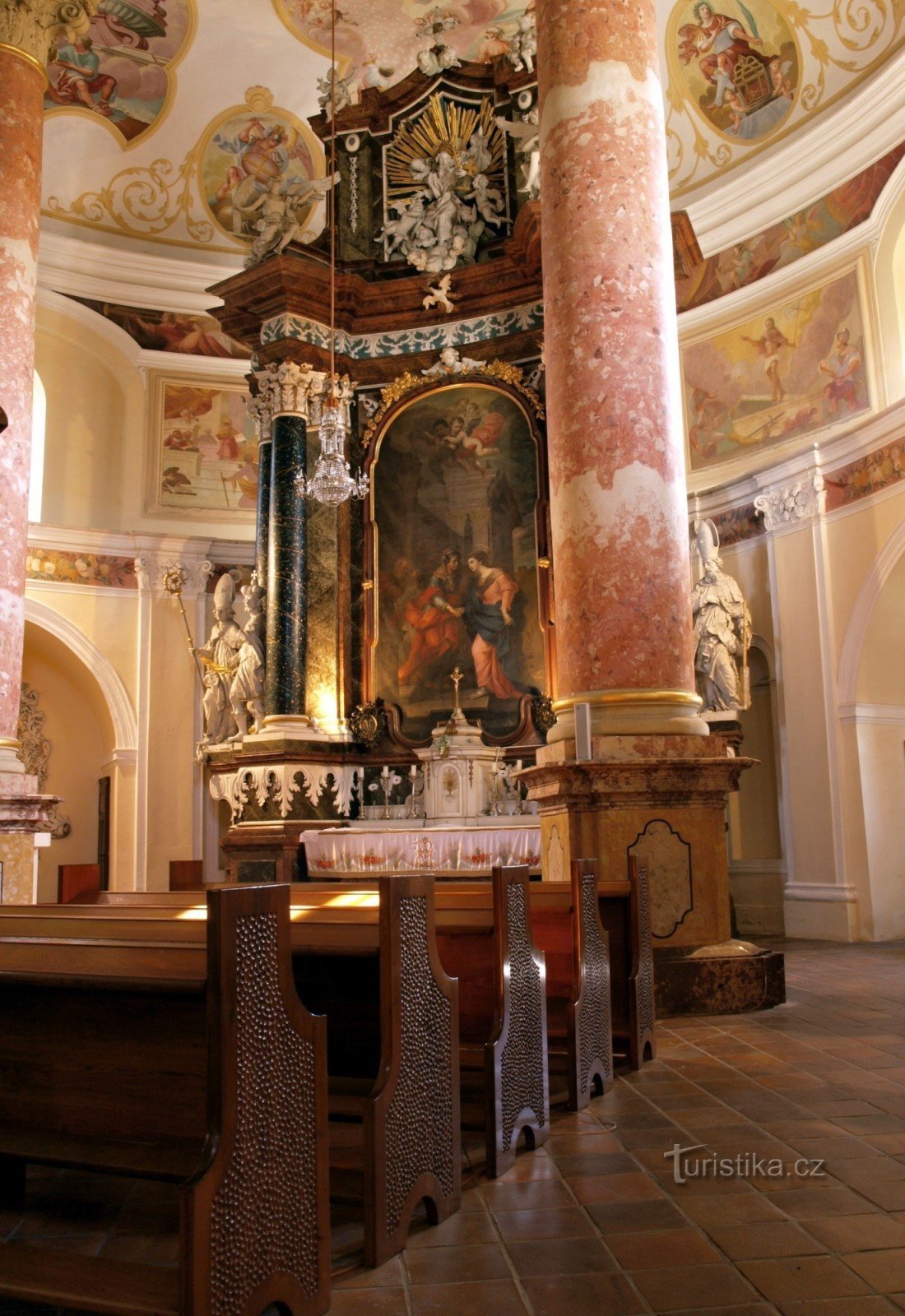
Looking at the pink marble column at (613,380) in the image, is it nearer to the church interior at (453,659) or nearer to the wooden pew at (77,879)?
the church interior at (453,659)

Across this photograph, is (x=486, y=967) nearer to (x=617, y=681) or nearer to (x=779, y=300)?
(x=617, y=681)

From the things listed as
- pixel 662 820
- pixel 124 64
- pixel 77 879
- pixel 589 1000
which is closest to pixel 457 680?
pixel 77 879

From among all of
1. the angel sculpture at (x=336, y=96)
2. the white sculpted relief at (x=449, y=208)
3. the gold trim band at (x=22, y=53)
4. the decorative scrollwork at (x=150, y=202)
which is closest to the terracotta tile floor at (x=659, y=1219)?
the gold trim band at (x=22, y=53)

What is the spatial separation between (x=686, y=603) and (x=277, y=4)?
1199 cm

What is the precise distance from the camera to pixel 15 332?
29.1ft

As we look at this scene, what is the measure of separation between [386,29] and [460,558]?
7577 millimetres

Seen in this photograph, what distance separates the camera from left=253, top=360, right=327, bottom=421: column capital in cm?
1209

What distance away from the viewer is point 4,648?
28.1 ft

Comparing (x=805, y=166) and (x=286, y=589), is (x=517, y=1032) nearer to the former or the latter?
(x=286, y=589)

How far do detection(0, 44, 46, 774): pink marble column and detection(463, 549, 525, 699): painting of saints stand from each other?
4.66m

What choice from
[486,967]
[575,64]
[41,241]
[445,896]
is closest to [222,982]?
[486,967]

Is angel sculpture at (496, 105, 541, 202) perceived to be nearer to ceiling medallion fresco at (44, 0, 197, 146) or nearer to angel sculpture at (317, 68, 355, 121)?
angel sculpture at (317, 68, 355, 121)

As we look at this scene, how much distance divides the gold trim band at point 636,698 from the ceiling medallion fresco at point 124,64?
12.1 metres

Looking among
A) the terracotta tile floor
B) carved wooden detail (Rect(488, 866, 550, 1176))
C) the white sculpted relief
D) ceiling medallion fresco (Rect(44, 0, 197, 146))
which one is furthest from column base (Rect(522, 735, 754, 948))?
ceiling medallion fresco (Rect(44, 0, 197, 146))
